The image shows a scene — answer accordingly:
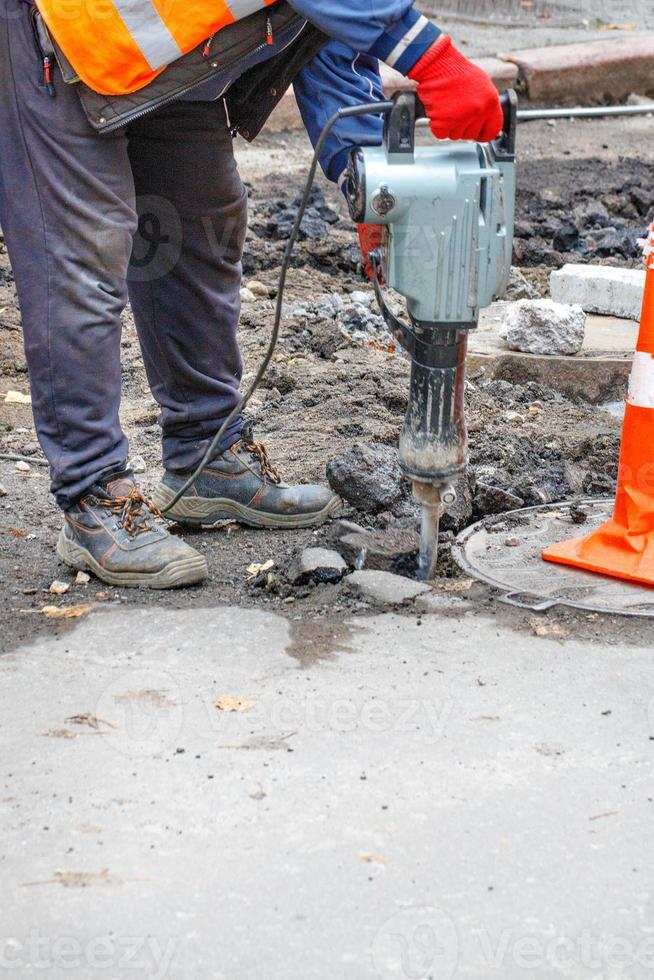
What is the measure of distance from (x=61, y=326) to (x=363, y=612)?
0.97 metres

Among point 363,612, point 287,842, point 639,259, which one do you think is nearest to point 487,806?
point 287,842

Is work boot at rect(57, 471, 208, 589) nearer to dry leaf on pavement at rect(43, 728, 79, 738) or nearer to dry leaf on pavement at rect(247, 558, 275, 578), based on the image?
dry leaf on pavement at rect(247, 558, 275, 578)

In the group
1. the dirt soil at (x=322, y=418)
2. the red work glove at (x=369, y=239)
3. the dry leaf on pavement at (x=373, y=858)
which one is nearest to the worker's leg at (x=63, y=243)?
the dirt soil at (x=322, y=418)

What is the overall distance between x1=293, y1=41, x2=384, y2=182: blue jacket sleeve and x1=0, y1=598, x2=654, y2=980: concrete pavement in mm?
1148

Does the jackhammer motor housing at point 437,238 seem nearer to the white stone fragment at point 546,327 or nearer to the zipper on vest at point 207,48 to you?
the zipper on vest at point 207,48

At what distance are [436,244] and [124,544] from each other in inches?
41.8

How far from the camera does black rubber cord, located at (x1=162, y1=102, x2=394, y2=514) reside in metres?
2.72

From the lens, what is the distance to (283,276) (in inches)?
118

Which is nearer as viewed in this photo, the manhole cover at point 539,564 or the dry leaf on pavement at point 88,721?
the dry leaf on pavement at point 88,721

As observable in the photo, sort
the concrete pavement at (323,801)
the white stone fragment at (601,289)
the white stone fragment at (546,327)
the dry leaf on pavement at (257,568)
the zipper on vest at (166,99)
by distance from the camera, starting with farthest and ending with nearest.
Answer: the white stone fragment at (601,289), the white stone fragment at (546,327), the dry leaf on pavement at (257,568), the zipper on vest at (166,99), the concrete pavement at (323,801)

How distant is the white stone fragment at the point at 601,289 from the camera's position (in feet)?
16.8

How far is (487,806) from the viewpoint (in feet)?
7.29

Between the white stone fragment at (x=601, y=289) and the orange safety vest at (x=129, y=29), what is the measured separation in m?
2.74

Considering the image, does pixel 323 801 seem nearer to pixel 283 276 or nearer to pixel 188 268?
pixel 283 276
